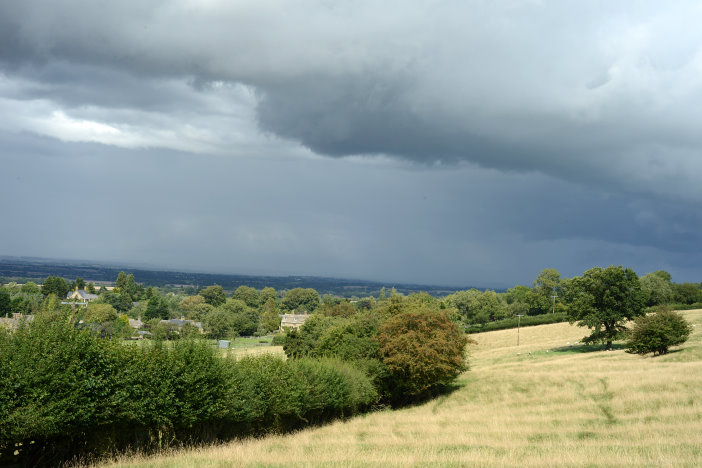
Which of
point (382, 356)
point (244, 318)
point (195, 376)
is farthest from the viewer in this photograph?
point (244, 318)

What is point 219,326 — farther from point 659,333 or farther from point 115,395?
point 115,395

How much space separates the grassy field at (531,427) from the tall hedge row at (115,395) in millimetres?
2166

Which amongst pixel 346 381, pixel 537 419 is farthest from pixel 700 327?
pixel 346 381

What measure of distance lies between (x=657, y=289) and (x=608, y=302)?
87194mm

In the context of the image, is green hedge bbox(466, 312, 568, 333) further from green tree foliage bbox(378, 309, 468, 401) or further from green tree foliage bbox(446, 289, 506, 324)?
green tree foliage bbox(378, 309, 468, 401)

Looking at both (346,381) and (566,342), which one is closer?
(346,381)

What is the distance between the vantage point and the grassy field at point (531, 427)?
65.4ft

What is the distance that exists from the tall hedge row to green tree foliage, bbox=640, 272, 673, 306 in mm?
132201

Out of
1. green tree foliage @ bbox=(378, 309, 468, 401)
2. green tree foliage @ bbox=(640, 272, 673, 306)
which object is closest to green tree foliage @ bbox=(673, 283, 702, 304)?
green tree foliage @ bbox=(640, 272, 673, 306)

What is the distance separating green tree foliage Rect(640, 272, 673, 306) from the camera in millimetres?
135375

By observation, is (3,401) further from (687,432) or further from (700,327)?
(700,327)

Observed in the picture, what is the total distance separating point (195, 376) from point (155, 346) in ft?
10.2

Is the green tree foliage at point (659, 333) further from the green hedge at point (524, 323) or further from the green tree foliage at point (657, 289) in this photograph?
the green tree foliage at point (657, 289)

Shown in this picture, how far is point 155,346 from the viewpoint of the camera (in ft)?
93.8
